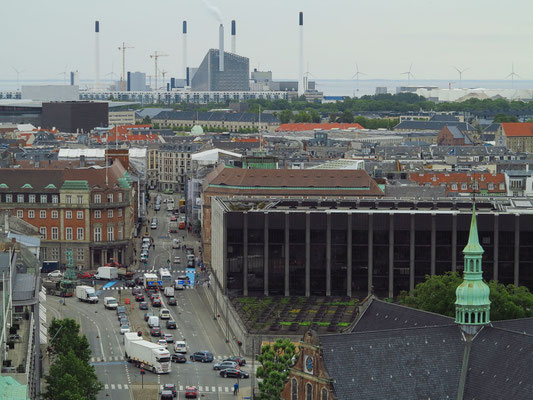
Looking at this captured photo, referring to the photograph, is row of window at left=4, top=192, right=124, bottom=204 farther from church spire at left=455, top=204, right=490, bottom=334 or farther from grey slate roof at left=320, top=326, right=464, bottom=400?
grey slate roof at left=320, top=326, right=464, bottom=400

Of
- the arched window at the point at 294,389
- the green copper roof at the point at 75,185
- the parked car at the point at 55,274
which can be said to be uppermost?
the green copper roof at the point at 75,185

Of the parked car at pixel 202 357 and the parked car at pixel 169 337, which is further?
the parked car at pixel 169 337

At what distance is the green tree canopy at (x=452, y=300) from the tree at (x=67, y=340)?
2555 cm

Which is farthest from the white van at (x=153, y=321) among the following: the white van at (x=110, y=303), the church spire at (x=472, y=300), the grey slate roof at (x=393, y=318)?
the church spire at (x=472, y=300)

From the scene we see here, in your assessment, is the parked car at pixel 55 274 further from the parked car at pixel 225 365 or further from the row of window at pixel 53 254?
the parked car at pixel 225 365

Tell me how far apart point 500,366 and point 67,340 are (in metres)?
38.5

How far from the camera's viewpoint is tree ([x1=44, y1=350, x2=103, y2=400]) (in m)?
95.4

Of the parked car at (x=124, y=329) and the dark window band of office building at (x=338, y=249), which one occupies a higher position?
the dark window band of office building at (x=338, y=249)

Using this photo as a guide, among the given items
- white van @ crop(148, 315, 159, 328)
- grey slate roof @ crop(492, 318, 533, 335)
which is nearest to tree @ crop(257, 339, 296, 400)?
grey slate roof @ crop(492, 318, 533, 335)

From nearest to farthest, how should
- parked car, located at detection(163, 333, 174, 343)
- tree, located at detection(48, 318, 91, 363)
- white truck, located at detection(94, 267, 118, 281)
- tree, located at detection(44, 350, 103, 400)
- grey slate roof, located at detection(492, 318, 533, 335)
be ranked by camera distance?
grey slate roof, located at detection(492, 318, 533, 335)
tree, located at detection(44, 350, 103, 400)
tree, located at detection(48, 318, 91, 363)
parked car, located at detection(163, 333, 174, 343)
white truck, located at detection(94, 267, 118, 281)

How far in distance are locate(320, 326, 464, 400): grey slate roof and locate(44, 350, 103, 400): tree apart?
63.1 ft

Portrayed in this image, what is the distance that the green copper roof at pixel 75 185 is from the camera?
564ft

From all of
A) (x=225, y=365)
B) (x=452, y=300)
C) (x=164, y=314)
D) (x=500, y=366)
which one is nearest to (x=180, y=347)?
(x=225, y=365)

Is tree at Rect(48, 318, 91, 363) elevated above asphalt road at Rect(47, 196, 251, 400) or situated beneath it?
elevated above
